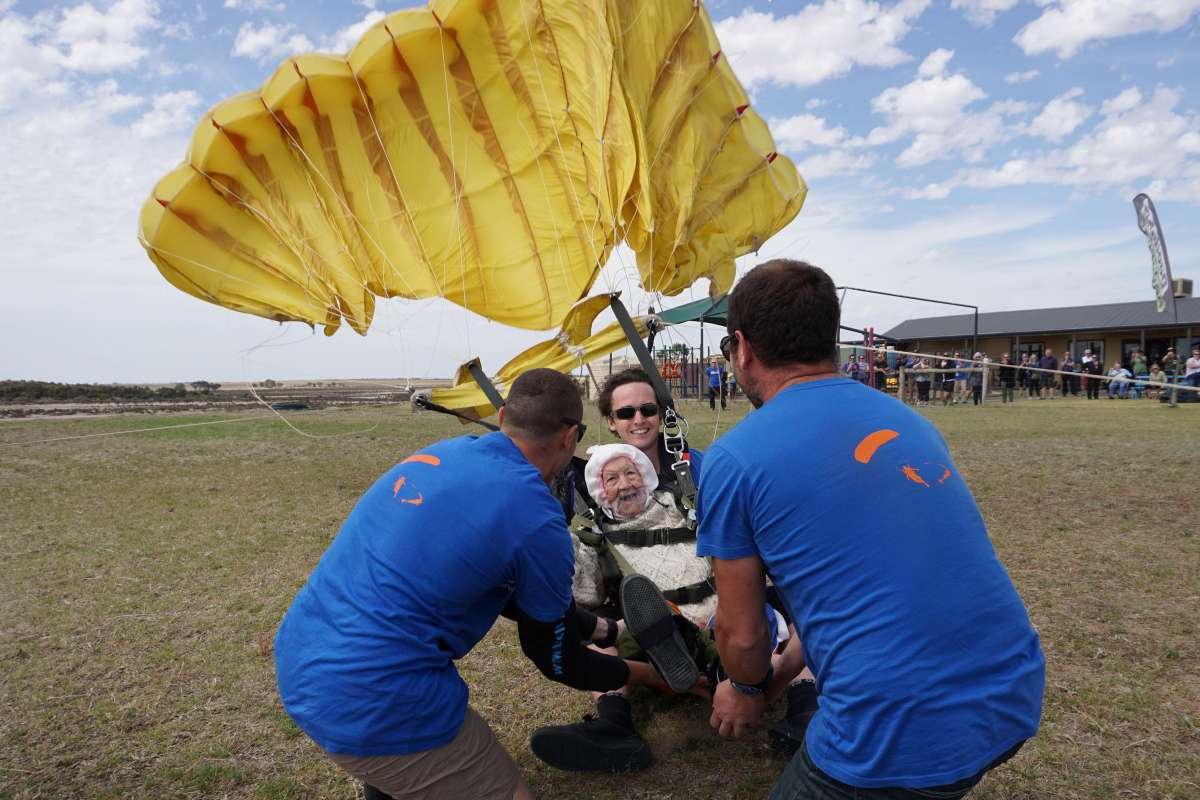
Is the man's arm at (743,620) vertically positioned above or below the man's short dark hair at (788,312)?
below

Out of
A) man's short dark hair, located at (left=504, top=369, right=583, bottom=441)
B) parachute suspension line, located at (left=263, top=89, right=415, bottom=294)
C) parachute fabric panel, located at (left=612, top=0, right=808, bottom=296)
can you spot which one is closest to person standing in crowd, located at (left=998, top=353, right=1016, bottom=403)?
parachute fabric panel, located at (left=612, top=0, right=808, bottom=296)

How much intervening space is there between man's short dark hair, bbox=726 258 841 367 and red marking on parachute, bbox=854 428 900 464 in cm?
25

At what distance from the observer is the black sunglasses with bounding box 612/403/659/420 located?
393 cm

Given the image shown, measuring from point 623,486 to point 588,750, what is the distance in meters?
1.12

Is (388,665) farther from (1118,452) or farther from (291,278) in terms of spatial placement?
(1118,452)

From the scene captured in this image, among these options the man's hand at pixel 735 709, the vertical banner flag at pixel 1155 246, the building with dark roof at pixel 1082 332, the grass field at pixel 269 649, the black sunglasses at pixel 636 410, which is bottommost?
the grass field at pixel 269 649

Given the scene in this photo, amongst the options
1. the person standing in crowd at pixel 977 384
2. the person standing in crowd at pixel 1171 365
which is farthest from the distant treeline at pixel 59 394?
the person standing in crowd at pixel 1171 365

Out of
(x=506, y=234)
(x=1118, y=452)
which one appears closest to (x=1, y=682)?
(x=506, y=234)

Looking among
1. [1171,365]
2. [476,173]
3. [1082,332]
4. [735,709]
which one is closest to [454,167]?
[476,173]

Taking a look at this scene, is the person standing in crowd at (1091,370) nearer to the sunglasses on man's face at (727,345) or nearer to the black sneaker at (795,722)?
the black sneaker at (795,722)

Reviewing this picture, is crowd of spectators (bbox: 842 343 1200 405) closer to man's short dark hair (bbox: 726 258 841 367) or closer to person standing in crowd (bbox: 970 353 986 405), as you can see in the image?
person standing in crowd (bbox: 970 353 986 405)

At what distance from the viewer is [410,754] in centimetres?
215

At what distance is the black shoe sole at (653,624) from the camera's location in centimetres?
271

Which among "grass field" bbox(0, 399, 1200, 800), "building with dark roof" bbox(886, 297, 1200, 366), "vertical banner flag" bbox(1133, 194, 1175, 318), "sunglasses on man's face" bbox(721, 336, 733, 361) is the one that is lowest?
"grass field" bbox(0, 399, 1200, 800)
